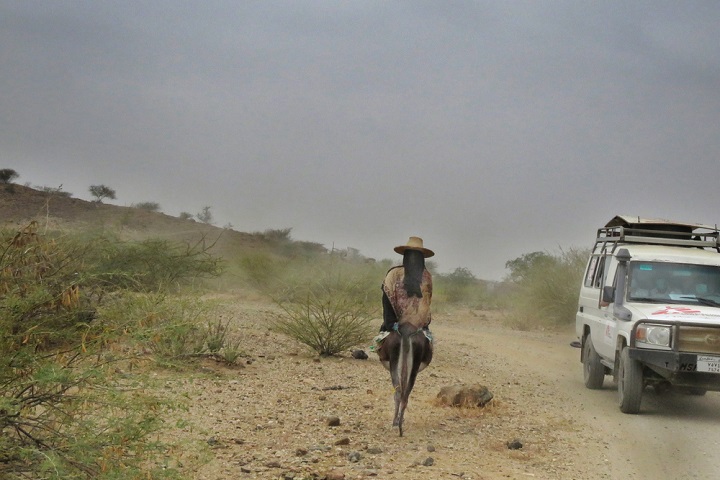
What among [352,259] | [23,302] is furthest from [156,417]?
[352,259]

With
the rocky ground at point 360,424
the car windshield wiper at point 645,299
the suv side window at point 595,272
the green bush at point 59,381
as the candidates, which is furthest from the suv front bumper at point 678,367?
the green bush at point 59,381

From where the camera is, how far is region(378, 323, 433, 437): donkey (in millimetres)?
9180

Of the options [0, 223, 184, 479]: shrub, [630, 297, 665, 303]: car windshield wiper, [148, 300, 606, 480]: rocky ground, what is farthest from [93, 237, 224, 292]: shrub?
[0, 223, 184, 479]: shrub

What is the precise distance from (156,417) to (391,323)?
435 centimetres

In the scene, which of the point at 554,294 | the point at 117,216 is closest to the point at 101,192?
the point at 117,216

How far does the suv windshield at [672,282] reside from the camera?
1182 centimetres

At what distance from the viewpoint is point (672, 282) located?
1202 cm

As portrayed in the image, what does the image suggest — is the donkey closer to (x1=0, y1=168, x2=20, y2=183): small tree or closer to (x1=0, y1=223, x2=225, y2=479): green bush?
(x1=0, y1=223, x2=225, y2=479): green bush

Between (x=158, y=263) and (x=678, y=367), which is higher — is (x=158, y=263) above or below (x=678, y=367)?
above

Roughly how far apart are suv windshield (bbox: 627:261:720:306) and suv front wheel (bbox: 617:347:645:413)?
3.65 feet

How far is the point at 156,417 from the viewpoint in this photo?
5371 millimetres

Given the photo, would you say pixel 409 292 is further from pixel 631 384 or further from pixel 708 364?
pixel 708 364

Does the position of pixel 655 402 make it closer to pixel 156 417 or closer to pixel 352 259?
pixel 156 417

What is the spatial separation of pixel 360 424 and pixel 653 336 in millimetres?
4115
